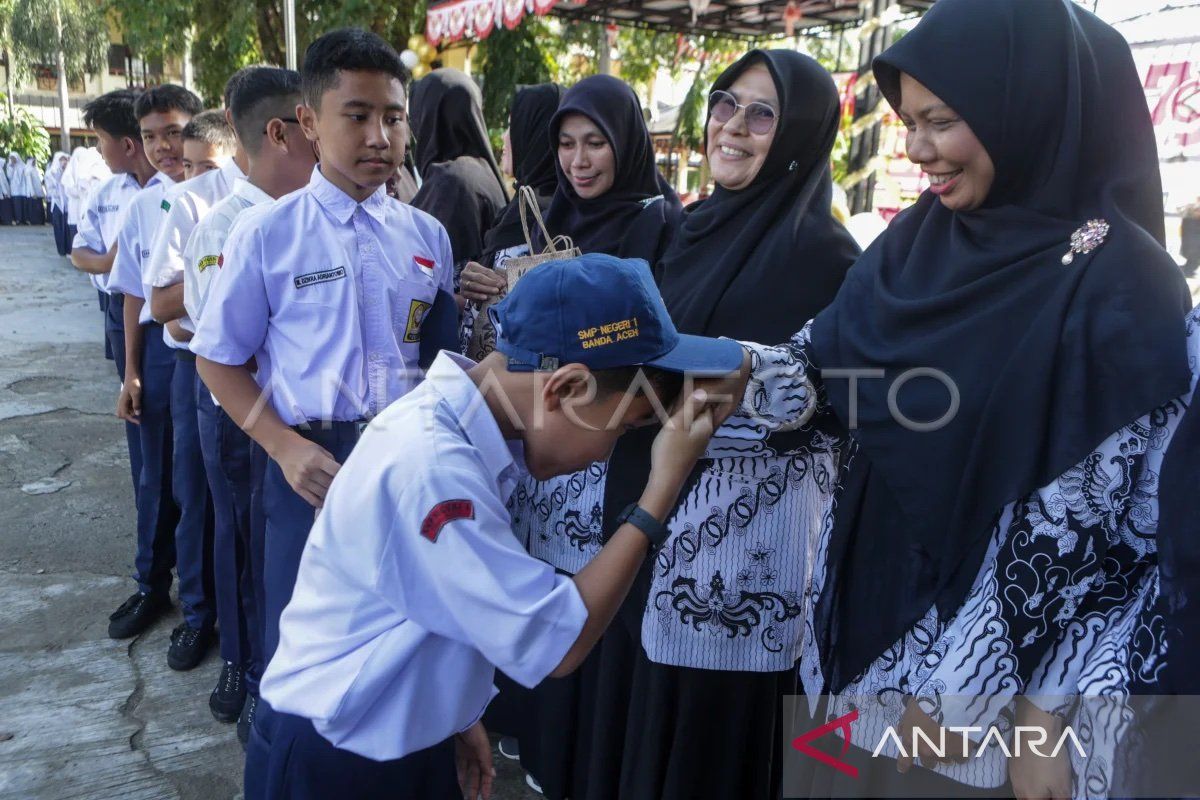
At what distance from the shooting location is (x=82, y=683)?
2.93 metres

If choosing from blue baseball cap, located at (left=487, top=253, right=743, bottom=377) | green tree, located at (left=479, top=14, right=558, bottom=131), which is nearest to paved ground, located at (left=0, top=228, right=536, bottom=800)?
blue baseball cap, located at (left=487, top=253, right=743, bottom=377)

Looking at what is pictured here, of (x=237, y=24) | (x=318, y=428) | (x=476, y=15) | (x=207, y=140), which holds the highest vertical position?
(x=237, y=24)

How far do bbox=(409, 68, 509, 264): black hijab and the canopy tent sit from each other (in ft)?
15.3

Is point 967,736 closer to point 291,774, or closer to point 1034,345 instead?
point 1034,345

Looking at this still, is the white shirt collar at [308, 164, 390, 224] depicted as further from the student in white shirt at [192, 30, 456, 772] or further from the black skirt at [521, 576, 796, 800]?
the black skirt at [521, 576, 796, 800]

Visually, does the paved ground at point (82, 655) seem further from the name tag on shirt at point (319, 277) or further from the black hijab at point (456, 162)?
the black hijab at point (456, 162)

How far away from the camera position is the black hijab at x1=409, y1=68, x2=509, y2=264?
3.02m

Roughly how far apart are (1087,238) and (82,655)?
131 inches

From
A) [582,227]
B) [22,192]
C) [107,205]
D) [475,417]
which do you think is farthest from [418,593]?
[22,192]

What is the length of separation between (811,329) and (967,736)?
80 centimetres

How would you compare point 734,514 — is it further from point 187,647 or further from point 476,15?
point 476,15

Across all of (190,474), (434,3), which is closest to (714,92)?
(190,474)

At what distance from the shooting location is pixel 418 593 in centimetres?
121

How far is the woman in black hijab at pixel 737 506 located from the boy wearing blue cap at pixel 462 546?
0.47 metres
